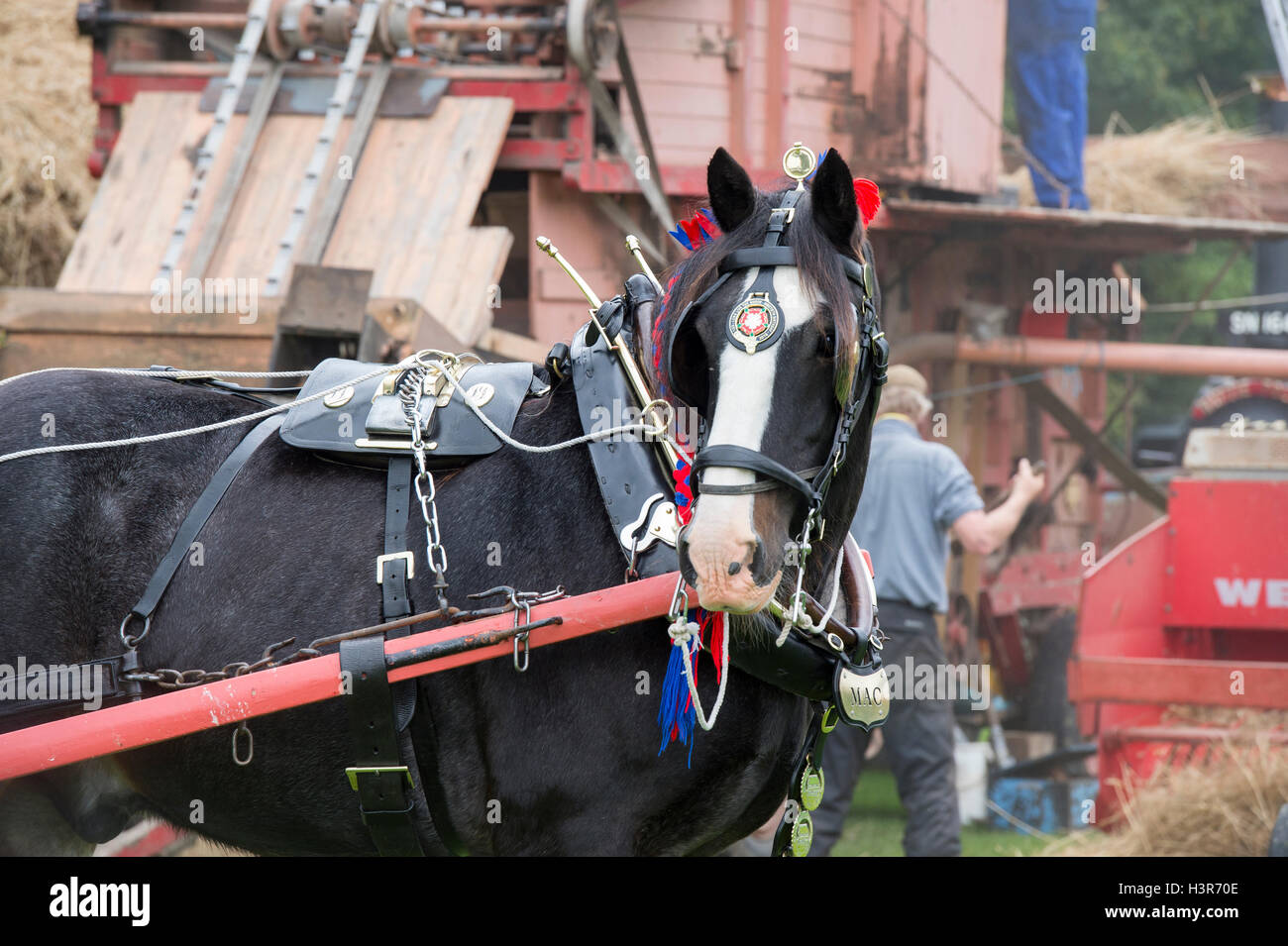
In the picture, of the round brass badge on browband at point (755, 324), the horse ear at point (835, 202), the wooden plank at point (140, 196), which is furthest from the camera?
the wooden plank at point (140, 196)

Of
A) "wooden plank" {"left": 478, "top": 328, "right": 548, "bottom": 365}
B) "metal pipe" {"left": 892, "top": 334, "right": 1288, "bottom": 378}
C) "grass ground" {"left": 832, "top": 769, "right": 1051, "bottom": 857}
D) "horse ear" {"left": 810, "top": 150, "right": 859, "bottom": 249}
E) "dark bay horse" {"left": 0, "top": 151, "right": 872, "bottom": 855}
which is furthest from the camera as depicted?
"metal pipe" {"left": 892, "top": 334, "right": 1288, "bottom": 378}

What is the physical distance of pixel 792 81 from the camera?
6.00 metres

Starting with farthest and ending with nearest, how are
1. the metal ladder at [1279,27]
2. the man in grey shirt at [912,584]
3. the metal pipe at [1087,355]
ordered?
the metal ladder at [1279,27]
the metal pipe at [1087,355]
the man in grey shirt at [912,584]

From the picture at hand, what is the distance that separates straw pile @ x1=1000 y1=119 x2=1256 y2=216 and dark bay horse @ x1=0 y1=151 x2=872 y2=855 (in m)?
6.92

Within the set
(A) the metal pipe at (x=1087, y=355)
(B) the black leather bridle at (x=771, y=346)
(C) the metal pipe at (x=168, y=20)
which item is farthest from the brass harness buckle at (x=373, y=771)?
(A) the metal pipe at (x=1087, y=355)

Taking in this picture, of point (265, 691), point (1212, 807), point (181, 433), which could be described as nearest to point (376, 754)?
point (265, 691)

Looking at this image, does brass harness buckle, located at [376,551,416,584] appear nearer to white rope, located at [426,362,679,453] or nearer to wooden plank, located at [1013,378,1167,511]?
white rope, located at [426,362,679,453]

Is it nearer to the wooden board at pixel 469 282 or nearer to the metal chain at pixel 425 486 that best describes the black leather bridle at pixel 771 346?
the metal chain at pixel 425 486

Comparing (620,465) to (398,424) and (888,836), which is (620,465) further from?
(888,836)

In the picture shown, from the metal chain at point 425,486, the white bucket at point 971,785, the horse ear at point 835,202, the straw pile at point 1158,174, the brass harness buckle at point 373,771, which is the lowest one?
the white bucket at point 971,785

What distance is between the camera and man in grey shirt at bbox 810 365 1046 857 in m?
5.09

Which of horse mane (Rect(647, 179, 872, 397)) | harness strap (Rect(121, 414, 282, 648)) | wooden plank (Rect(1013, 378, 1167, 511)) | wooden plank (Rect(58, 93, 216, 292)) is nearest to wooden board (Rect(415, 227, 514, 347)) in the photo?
wooden plank (Rect(58, 93, 216, 292))

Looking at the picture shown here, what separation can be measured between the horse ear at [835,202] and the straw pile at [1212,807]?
366 cm

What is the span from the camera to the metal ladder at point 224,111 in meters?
4.87
